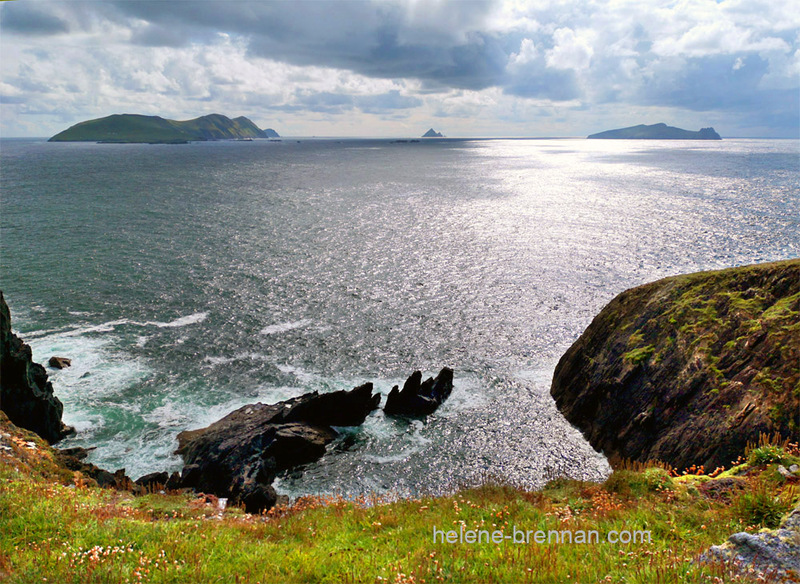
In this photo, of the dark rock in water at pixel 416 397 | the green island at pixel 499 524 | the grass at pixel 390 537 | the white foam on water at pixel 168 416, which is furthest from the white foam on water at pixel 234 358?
the grass at pixel 390 537

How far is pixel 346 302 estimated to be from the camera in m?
47.5

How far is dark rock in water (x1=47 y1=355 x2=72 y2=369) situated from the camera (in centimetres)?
3347

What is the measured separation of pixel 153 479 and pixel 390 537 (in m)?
18.3

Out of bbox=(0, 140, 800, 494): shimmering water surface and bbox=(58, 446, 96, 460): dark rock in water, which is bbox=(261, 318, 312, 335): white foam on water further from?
bbox=(58, 446, 96, 460): dark rock in water

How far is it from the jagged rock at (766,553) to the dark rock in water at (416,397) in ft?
78.0

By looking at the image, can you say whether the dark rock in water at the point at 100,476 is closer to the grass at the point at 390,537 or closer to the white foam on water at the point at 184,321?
the grass at the point at 390,537

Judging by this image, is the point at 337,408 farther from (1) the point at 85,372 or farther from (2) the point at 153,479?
(1) the point at 85,372

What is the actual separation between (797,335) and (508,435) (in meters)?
15.9

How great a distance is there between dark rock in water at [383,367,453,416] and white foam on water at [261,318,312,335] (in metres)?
13.9

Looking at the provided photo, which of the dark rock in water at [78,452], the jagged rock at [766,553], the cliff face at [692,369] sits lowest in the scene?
the dark rock in water at [78,452]

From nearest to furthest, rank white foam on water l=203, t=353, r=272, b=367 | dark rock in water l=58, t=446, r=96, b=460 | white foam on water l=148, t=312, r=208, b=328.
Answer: dark rock in water l=58, t=446, r=96, b=460 → white foam on water l=203, t=353, r=272, b=367 → white foam on water l=148, t=312, r=208, b=328

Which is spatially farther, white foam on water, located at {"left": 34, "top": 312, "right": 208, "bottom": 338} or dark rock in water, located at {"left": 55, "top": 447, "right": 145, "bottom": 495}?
white foam on water, located at {"left": 34, "top": 312, "right": 208, "bottom": 338}

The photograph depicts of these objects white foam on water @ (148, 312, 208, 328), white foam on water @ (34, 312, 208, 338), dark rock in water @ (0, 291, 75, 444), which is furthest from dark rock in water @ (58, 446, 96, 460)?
white foam on water @ (34, 312, 208, 338)

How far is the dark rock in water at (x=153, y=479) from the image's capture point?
22.8 metres
